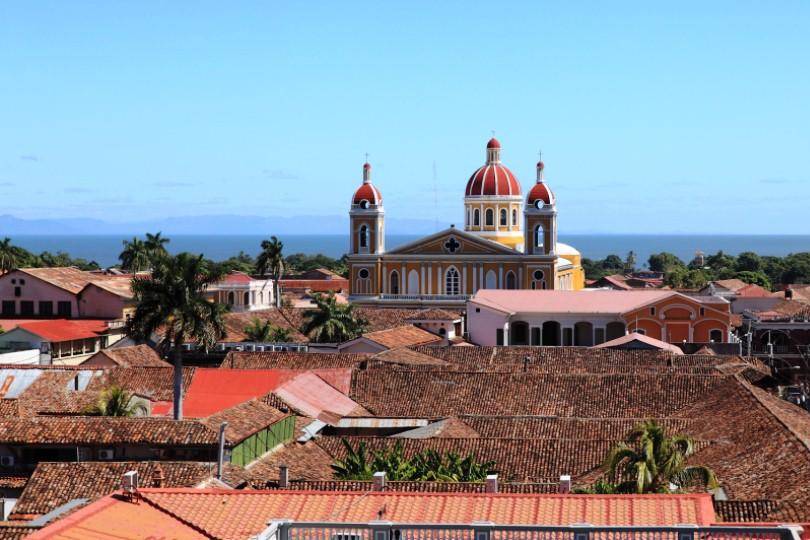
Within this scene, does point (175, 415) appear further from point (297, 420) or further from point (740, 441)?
point (740, 441)

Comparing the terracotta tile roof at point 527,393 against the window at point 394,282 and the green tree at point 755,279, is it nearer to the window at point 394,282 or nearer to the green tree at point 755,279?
the window at point 394,282

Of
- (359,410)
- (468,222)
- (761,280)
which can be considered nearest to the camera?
(359,410)

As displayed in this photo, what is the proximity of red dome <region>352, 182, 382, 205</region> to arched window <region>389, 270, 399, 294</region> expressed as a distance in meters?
4.84

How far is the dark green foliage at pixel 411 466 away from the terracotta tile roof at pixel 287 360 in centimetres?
1678

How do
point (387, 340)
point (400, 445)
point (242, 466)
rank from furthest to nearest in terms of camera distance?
point (387, 340) < point (400, 445) < point (242, 466)

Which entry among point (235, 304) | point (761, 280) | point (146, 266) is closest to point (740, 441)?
point (235, 304)

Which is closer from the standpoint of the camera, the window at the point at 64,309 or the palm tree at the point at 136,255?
the window at the point at 64,309

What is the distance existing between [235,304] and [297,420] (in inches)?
1811

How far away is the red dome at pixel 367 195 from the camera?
294ft

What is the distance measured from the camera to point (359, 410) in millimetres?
40219

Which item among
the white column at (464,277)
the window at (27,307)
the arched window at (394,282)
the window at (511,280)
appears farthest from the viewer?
the arched window at (394,282)

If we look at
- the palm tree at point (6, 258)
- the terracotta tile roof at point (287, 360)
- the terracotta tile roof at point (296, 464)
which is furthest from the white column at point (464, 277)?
the terracotta tile roof at point (296, 464)

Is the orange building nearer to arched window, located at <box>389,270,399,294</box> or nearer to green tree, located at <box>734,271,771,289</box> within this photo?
→ arched window, located at <box>389,270,399,294</box>

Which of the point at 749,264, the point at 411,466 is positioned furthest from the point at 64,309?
the point at 749,264
